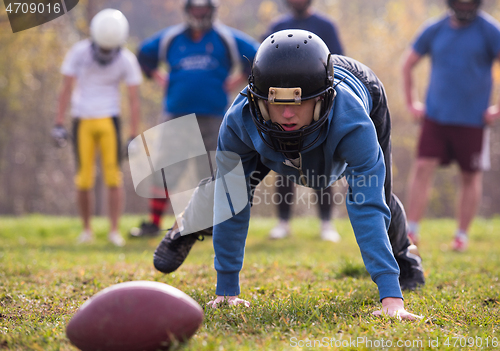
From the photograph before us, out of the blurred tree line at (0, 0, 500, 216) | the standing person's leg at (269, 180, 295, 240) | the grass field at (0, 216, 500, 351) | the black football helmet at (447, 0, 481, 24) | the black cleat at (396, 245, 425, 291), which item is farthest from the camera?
the blurred tree line at (0, 0, 500, 216)

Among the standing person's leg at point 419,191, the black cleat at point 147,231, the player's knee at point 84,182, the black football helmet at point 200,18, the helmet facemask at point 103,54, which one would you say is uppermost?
the black football helmet at point 200,18

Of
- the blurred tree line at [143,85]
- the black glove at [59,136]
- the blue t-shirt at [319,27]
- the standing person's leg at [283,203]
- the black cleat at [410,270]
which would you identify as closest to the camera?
the black cleat at [410,270]

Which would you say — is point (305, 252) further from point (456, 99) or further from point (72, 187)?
point (72, 187)

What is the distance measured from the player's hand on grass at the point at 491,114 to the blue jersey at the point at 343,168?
324 centimetres

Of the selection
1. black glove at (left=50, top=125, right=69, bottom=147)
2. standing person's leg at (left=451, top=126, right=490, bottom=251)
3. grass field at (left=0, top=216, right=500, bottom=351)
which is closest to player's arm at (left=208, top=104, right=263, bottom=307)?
grass field at (left=0, top=216, right=500, bottom=351)

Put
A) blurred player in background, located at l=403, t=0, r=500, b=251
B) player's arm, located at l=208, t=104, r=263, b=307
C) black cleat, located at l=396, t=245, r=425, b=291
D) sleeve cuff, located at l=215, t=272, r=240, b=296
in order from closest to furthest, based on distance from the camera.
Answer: player's arm, located at l=208, t=104, r=263, b=307 → sleeve cuff, located at l=215, t=272, r=240, b=296 → black cleat, located at l=396, t=245, r=425, b=291 → blurred player in background, located at l=403, t=0, r=500, b=251

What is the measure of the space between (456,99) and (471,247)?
69.8 inches

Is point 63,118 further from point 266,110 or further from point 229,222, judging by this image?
point 266,110

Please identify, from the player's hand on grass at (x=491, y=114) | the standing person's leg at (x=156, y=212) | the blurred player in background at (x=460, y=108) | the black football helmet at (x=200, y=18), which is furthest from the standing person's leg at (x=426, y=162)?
the standing person's leg at (x=156, y=212)

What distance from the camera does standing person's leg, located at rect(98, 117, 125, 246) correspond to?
592 cm

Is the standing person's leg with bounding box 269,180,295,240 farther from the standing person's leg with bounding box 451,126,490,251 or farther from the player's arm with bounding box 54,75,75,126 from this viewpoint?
the player's arm with bounding box 54,75,75,126

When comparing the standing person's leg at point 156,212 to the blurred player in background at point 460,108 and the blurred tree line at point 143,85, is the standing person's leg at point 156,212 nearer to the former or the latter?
the blurred player in background at point 460,108

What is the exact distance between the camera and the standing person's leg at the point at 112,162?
19.4ft

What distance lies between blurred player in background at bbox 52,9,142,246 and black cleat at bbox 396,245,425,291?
3.61 meters
